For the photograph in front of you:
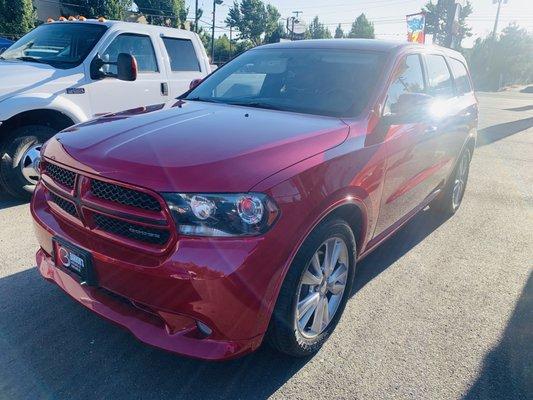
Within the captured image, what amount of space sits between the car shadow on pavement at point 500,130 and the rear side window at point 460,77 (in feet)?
18.3

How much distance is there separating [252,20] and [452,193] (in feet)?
263

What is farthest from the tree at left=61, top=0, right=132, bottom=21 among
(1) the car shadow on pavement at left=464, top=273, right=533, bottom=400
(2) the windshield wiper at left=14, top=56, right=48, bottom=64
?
(1) the car shadow on pavement at left=464, top=273, right=533, bottom=400

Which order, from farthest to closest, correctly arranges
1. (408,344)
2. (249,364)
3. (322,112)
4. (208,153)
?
(322,112) < (408,344) < (249,364) < (208,153)

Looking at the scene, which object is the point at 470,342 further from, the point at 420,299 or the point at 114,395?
the point at 114,395

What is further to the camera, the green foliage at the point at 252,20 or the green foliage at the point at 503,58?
the green foliage at the point at 252,20

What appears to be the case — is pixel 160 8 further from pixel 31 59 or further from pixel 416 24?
pixel 31 59

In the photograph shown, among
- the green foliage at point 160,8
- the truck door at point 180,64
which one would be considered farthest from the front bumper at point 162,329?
the green foliage at point 160,8

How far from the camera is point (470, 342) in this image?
2920mm

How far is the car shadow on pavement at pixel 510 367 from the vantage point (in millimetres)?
2475

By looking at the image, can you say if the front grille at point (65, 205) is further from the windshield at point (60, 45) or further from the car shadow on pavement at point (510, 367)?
the windshield at point (60, 45)

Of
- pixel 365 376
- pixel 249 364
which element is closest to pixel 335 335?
pixel 365 376

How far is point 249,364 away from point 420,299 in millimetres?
1544

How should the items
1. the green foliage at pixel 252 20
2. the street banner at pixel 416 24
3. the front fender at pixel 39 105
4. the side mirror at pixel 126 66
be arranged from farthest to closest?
the green foliage at pixel 252 20 → the street banner at pixel 416 24 → the side mirror at pixel 126 66 → the front fender at pixel 39 105

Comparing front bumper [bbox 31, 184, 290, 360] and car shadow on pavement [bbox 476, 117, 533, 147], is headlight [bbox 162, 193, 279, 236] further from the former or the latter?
car shadow on pavement [bbox 476, 117, 533, 147]
